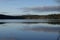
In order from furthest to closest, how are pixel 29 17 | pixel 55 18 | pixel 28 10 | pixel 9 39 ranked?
pixel 28 10 → pixel 29 17 → pixel 55 18 → pixel 9 39

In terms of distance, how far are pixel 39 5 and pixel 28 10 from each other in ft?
1.10

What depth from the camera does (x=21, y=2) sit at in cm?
361

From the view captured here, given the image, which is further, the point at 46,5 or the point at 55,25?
the point at 55,25

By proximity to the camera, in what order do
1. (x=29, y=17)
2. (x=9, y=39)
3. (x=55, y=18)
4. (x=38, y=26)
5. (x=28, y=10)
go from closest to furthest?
(x=9, y=39) < (x=55, y=18) < (x=29, y=17) < (x=28, y=10) < (x=38, y=26)

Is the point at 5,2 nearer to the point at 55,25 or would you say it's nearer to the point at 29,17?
the point at 29,17

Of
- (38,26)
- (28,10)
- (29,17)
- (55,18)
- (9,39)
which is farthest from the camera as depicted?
(38,26)

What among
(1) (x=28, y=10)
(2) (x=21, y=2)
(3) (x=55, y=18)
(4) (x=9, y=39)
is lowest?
(4) (x=9, y=39)

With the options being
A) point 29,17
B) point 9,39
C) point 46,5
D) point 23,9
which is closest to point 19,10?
point 23,9

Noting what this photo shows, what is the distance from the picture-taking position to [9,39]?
2.96m

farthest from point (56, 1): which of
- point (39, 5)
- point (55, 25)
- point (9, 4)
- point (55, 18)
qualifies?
point (9, 4)

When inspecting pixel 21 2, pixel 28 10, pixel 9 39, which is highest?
pixel 21 2

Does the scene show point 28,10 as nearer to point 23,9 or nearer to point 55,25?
point 23,9

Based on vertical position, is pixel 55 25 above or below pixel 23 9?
below

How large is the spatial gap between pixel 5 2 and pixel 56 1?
138 centimetres
